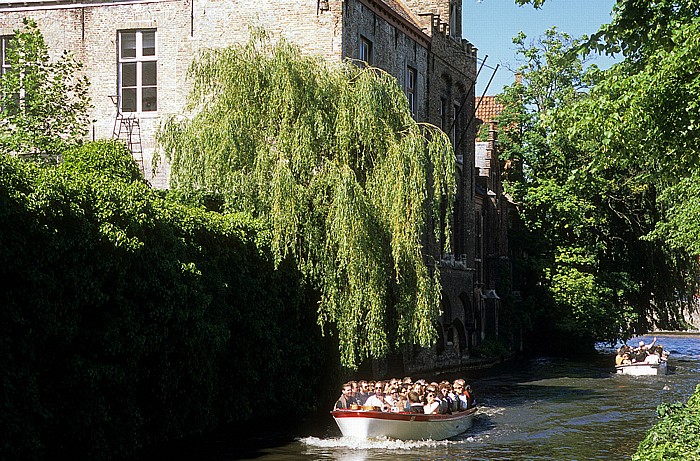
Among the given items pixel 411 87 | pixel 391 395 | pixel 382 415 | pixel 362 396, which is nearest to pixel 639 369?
pixel 411 87

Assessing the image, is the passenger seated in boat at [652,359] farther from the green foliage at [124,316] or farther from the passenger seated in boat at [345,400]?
the passenger seated in boat at [345,400]

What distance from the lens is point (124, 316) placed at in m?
15.6

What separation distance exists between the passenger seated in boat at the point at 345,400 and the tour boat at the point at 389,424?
0.31m

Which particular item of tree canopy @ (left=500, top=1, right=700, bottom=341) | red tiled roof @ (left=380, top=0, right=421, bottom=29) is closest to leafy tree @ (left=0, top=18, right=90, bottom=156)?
red tiled roof @ (left=380, top=0, right=421, bottom=29)

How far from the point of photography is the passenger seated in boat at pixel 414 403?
64.0 feet

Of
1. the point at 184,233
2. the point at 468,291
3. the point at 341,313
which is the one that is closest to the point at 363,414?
the point at 341,313

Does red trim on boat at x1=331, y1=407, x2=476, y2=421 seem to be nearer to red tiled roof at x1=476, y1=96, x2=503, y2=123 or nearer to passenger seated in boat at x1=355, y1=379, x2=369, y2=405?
passenger seated in boat at x1=355, y1=379, x2=369, y2=405

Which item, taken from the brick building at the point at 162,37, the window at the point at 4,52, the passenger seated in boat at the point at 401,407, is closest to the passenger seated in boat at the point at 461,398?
the passenger seated in boat at the point at 401,407

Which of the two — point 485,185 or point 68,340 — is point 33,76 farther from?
point 485,185

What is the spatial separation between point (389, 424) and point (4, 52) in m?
14.5

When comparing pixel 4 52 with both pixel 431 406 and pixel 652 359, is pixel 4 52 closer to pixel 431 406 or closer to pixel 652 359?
pixel 431 406

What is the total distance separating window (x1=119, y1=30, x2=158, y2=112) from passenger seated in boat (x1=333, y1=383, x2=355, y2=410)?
9.95m

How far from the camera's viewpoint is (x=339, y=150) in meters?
21.1

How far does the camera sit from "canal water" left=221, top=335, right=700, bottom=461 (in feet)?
59.8
